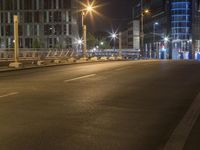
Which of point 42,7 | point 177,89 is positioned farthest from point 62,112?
point 42,7

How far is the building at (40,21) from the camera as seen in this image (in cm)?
11494

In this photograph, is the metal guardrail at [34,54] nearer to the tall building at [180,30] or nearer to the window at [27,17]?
the window at [27,17]

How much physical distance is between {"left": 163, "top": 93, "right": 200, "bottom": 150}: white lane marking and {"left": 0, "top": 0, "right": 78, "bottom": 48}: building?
10631 cm

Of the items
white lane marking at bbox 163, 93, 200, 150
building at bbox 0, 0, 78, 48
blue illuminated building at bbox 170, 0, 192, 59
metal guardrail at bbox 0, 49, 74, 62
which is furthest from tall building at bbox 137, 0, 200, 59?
white lane marking at bbox 163, 93, 200, 150

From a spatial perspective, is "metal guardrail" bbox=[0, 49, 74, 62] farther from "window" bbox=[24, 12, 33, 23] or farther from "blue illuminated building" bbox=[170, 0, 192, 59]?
"blue illuminated building" bbox=[170, 0, 192, 59]

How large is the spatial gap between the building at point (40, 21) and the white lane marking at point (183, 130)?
106 meters

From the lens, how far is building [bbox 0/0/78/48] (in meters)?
115

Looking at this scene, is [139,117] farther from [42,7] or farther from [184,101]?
[42,7]

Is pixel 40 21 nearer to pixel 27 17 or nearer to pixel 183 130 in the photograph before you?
pixel 27 17

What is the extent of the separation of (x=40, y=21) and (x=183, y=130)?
111 metres

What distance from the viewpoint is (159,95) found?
12555 mm

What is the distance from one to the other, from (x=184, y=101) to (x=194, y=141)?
488 centimetres

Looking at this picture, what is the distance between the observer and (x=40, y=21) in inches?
4542

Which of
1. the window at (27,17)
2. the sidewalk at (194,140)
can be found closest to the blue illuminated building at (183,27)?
the window at (27,17)
